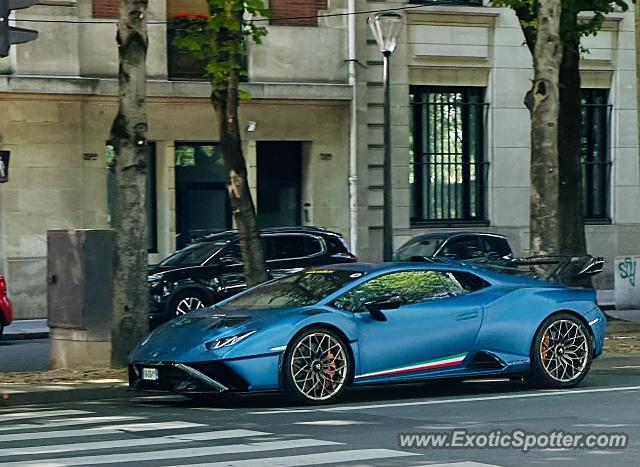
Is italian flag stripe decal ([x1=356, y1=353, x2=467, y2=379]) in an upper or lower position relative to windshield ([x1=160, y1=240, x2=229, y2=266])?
lower

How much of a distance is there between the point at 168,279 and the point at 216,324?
10.2 m

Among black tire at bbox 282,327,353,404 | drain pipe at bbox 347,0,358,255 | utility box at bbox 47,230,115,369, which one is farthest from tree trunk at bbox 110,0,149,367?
drain pipe at bbox 347,0,358,255

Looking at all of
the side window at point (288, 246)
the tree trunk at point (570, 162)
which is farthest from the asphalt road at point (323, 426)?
the side window at point (288, 246)

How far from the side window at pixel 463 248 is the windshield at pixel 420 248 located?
0.71 ft

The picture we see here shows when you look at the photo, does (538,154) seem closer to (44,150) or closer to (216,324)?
(216,324)

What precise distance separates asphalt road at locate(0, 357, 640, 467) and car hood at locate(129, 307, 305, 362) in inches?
20.6

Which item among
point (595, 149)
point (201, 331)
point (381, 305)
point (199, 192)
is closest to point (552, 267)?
point (381, 305)

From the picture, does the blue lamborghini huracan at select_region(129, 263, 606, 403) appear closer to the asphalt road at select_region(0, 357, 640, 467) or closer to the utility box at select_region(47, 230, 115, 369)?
the asphalt road at select_region(0, 357, 640, 467)

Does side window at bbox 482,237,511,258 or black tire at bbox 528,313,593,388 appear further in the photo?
side window at bbox 482,237,511,258

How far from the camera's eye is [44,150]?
89.6 ft

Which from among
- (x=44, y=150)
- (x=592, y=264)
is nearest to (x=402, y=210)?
(x=44, y=150)

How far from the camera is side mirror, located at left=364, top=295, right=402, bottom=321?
13219 millimetres

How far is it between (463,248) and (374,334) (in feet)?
41.9

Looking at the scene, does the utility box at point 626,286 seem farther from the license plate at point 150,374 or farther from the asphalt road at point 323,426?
the license plate at point 150,374
